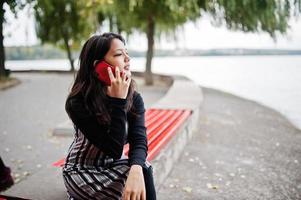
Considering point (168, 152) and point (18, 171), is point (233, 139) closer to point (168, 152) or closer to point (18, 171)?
point (168, 152)

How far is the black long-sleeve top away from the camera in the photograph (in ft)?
7.27

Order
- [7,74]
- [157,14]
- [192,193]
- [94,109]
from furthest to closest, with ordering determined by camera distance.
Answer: [7,74], [157,14], [192,193], [94,109]

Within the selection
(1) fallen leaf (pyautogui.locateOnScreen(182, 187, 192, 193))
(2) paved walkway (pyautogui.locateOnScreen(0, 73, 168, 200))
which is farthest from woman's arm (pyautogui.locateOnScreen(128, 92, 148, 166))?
(1) fallen leaf (pyautogui.locateOnScreen(182, 187, 192, 193))

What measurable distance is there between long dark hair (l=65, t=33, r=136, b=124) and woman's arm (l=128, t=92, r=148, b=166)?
196mm

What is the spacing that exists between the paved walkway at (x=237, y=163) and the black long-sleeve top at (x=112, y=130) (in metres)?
1.57

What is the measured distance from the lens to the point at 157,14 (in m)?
13.3

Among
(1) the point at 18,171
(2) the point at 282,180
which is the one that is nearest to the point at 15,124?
(1) the point at 18,171

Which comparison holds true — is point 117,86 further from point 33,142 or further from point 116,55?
point 33,142

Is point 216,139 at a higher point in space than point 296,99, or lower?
higher

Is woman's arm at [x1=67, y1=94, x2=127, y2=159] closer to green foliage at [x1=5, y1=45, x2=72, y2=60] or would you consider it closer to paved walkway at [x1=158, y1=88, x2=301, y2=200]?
paved walkway at [x1=158, y1=88, x2=301, y2=200]

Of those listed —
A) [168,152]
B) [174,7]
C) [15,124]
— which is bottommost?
[15,124]

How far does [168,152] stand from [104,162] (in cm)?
217

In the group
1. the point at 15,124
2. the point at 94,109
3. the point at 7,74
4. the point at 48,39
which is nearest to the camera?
the point at 94,109

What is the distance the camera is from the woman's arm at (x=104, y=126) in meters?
2.21
